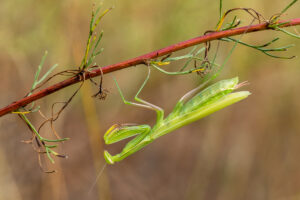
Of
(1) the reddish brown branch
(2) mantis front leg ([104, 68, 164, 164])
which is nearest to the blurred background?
(2) mantis front leg ([104, 68, 164, 164])

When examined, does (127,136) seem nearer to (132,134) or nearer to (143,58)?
(132,134)

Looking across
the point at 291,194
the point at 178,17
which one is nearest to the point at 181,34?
the point at 178,17

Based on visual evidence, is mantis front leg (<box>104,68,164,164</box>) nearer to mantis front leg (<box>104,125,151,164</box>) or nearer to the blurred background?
mantis front leg (<box>104,125,151,164</box>)

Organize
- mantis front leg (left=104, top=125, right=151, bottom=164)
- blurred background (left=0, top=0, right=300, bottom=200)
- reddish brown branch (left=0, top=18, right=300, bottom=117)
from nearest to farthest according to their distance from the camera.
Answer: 1. reddish brown branch (left=0, top=18, right=300, bottom=117)
2. mantis front leg (left=104, top=125, right=151, bottom=164)
3. blurred background (left=0, top=0, right=300, bottom=200)

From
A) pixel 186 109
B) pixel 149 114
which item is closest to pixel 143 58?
pixel 186 109

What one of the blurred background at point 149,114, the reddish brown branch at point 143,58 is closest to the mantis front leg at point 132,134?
the reddish brown branch at point 143,58

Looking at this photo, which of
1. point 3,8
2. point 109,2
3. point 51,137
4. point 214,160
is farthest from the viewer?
point 214,160

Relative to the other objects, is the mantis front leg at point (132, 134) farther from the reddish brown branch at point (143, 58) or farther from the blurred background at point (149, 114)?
the blurred background at point (149, 114)

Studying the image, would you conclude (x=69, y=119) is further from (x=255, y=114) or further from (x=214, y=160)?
(x=255, y=114)
